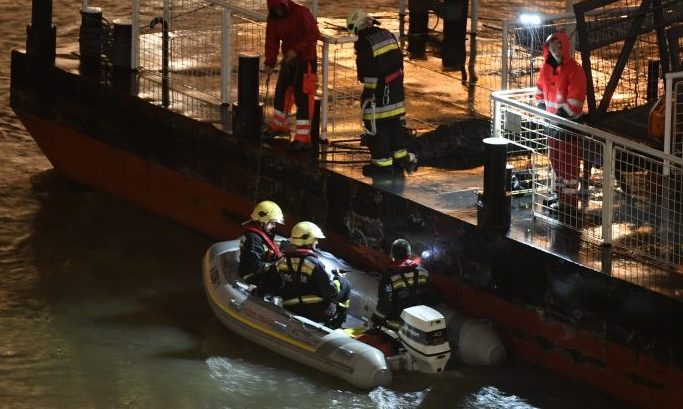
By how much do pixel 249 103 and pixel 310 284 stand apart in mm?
2798

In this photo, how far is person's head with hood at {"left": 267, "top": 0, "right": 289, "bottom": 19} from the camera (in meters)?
14.2

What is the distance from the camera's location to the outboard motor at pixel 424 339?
1187 centimetres

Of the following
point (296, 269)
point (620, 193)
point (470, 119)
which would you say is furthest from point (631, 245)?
point (470, 119)

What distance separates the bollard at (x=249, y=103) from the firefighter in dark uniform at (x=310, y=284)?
2.36 meters

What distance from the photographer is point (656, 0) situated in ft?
45.5

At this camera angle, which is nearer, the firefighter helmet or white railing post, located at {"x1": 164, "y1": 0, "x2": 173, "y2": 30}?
the firefighter helmet

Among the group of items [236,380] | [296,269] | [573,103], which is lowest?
[236,380]

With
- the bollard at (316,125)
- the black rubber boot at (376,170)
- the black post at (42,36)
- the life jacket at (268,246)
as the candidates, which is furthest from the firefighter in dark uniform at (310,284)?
the black post at (42,36)

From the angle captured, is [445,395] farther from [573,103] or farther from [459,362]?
[573,103]

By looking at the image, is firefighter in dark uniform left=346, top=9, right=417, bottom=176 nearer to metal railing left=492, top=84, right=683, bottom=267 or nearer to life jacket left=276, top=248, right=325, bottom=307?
metal railing left=492, top=84, right=683, bottom=267

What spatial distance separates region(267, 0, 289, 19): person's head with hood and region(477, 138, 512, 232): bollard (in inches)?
111

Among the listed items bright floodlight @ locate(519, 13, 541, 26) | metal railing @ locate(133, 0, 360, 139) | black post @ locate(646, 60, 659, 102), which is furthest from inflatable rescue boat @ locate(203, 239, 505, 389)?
black post @ locate(646, 60, 659, 102)

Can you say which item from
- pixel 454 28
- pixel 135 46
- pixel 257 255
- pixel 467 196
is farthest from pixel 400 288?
pixel 454 28

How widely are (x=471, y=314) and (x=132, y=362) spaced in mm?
2823
